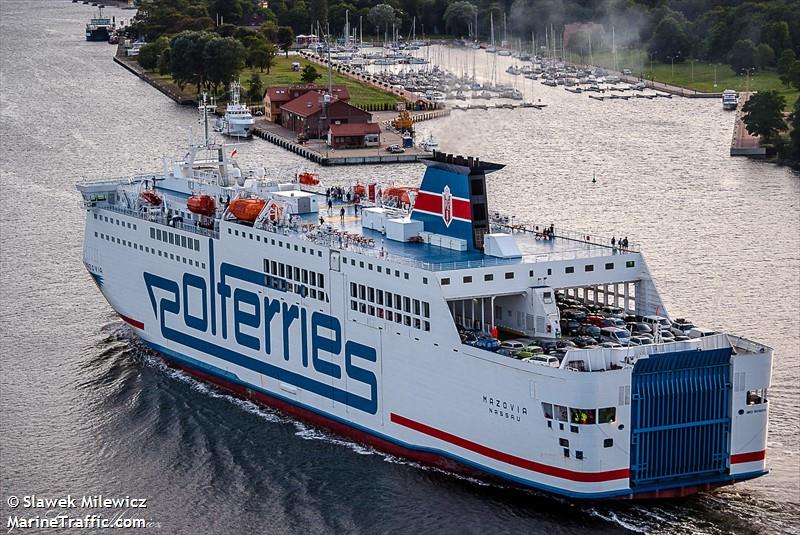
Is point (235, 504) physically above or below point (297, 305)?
below

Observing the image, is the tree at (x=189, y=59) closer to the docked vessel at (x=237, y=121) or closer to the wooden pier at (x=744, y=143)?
the docked vessel at (x=237, y=121)

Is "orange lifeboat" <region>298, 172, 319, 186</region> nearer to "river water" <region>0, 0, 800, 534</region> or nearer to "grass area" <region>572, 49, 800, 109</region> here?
"river water" <region>0, 0, 800, 534</region>

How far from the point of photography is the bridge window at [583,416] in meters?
34.1

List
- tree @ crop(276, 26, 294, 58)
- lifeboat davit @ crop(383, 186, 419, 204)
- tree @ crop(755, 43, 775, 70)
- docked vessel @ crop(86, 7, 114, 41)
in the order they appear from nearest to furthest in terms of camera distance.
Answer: lifeboat davit @ crop(383, 186, 419, 204) < tree @ crop(755, 43, 775, 70) < tree @ crop(276, 26, 294, 58) < docked vessel @ crop(86, 7, 114, 41)

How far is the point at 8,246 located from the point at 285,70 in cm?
5884

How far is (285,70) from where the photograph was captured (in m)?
119

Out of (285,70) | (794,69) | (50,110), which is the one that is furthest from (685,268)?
(285,70)

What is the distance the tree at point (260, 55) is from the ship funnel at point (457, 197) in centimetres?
7574

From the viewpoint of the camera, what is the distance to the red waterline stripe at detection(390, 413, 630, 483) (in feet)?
113

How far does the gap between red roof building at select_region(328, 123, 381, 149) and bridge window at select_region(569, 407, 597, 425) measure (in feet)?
178

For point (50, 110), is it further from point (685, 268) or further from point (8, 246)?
point (685, 268)

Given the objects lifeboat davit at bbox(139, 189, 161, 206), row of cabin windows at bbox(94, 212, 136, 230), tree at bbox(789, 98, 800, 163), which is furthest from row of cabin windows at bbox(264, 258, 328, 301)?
tree at bbox(789, 98, 800, 163)

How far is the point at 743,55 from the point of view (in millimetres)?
107000

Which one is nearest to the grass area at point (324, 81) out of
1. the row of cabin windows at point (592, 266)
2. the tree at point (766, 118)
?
the tree at point (766, 118)
